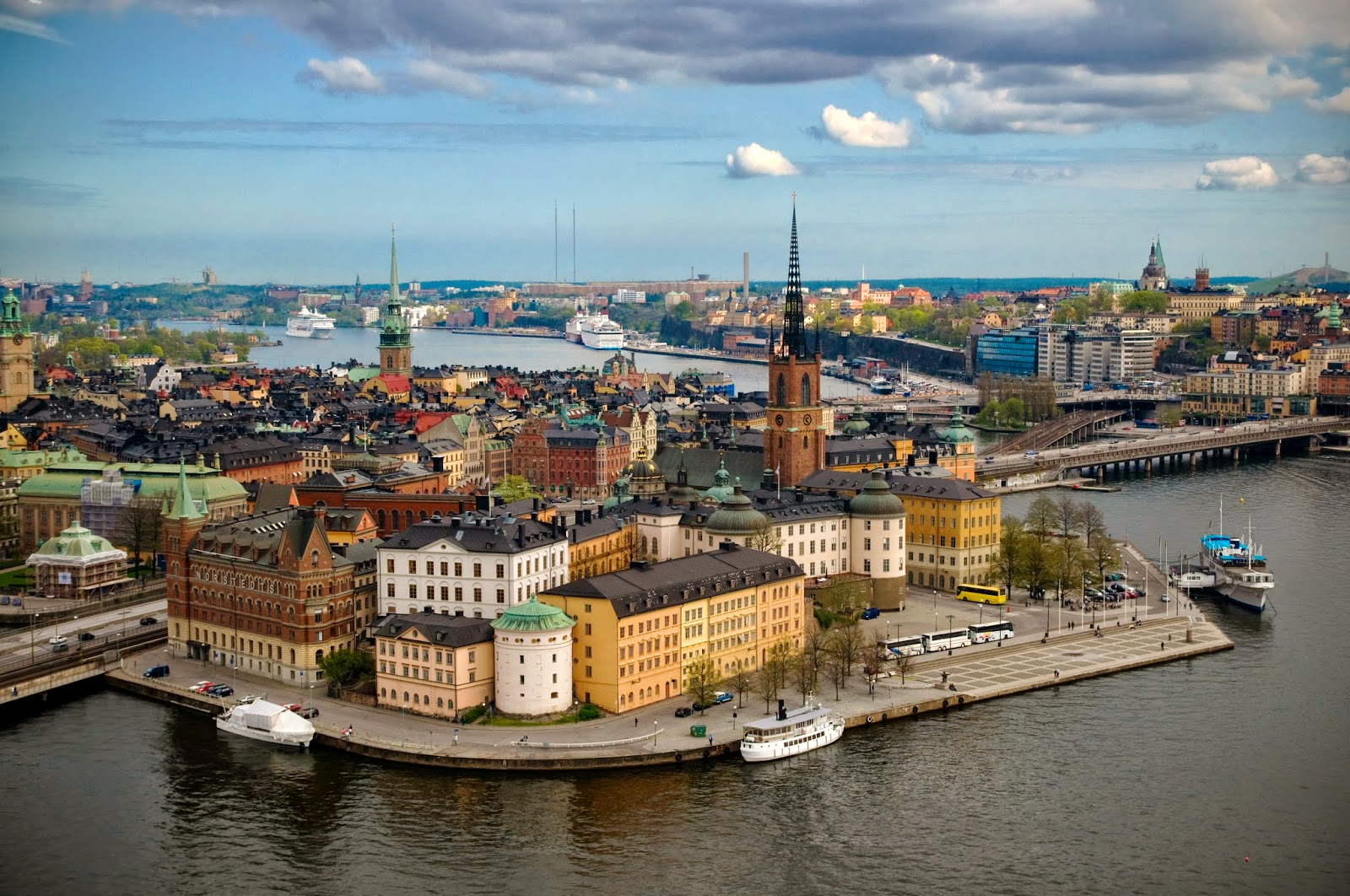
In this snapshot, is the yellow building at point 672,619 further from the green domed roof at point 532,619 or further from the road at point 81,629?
the road at point 81,629

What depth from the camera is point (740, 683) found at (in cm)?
5412

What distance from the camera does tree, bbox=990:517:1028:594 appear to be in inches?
2761

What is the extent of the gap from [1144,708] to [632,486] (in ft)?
112

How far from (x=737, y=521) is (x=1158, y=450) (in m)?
70.8

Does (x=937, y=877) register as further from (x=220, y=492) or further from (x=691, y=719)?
(x=220, y=492)

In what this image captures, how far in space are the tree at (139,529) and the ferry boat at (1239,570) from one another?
47.7 meters

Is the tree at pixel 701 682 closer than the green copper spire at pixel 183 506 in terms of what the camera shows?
Yes

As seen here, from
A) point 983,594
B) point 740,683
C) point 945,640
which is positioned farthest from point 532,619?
point 983,594

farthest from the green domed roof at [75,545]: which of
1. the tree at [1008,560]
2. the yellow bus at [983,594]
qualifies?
the tree at [1008,560]

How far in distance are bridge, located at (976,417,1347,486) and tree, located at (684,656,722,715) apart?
60.5 meters

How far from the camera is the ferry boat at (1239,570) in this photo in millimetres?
71125

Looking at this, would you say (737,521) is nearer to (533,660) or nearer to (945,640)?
(945,640)

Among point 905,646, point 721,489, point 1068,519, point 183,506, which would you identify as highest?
point 183,506

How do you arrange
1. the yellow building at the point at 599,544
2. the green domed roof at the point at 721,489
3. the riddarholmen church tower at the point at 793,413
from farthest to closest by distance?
1. the riddarholmen church tower at the point at 793,413
2. the green domed roof at the point at 721,489
3. the yellow building at the point at 599,544
